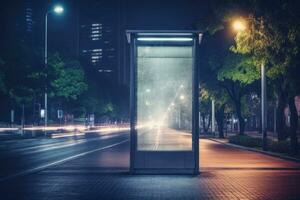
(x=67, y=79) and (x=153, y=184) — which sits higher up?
(x=67, y=79)

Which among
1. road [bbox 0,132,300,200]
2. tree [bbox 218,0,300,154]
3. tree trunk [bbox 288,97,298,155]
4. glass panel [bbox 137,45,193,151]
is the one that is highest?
tree [bbox 218,0,300,154]

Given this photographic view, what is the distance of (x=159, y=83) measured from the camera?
18.0 metres

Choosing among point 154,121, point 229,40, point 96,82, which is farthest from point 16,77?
point 96,82

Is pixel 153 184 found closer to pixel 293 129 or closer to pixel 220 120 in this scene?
pixel 293 129

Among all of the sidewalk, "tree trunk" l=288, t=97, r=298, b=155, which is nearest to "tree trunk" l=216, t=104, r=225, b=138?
"tree trunk" l=288, t=97, r=298, b=155

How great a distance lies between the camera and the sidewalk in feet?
45.8

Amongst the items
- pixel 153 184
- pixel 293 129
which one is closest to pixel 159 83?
pixel 153 184

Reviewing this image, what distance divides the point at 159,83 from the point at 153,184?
10.9 feet

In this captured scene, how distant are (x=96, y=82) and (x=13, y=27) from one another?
78.8m

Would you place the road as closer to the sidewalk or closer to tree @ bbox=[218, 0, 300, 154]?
the sidewalk

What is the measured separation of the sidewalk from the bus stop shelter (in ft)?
1.78

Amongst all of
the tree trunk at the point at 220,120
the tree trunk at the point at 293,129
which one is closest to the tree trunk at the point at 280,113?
the tree trunk at the point at 293,129

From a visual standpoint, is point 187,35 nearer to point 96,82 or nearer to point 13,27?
point 13,27

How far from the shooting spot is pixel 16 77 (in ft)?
174
